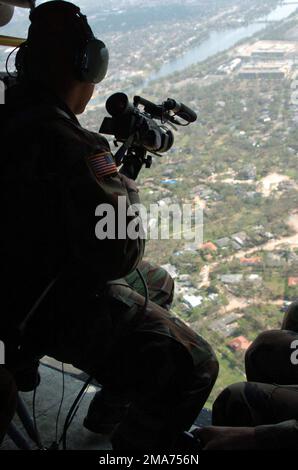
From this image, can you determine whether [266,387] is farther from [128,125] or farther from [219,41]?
[219,41]

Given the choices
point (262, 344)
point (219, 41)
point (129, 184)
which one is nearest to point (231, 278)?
point (262, 344)

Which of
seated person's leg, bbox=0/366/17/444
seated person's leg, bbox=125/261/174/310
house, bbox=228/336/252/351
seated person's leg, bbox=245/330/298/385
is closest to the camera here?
seated person's leg, bbox=0/366/17/444

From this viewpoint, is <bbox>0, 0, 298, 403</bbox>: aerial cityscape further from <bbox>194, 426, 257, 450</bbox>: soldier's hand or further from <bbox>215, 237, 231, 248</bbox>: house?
<bbox>194, 426, 257, 450</bbox>: soldier's hand

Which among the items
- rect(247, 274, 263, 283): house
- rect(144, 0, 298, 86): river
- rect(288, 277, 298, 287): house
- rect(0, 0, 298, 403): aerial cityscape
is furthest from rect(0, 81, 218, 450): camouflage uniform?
rect(144, 0, 298, 86): river

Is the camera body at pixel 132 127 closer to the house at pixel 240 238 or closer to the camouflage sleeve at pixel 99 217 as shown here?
the camouflage sleeve at pixel 99 217

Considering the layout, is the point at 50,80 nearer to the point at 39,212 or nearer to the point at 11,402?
the point at 39,212
